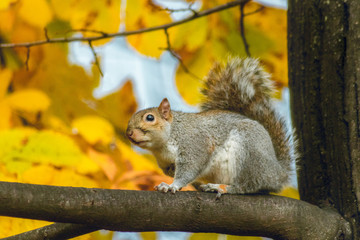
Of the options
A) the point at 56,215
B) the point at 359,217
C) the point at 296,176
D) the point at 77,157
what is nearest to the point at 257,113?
the point at 296,176

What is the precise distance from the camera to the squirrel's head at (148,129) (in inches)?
107

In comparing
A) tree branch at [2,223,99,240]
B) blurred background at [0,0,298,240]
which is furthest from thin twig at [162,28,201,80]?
tree branch at [2,223,99,240]

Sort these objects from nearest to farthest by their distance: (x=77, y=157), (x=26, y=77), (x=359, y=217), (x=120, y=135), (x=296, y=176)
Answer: (x=359, y=217)
(x=77, y=157)
(x=296, y=176)
(x=120, y=135)
(x=26, y=77)

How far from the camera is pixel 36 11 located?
3211 millimetres

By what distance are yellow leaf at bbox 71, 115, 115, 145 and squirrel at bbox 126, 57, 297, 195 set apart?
0.40 meters

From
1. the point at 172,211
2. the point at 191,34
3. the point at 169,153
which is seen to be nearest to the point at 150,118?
the point at 169,153

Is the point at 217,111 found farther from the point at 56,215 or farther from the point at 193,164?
the point at 56,215

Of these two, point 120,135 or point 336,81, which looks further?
point 120,135

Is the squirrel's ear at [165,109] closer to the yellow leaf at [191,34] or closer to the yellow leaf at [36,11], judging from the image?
the yellow leaf at [191,34]

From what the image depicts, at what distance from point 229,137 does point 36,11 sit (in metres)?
1.46

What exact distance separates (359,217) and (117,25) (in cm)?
183

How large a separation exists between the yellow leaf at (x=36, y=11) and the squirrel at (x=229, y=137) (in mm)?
939

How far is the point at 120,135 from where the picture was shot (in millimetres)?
3426

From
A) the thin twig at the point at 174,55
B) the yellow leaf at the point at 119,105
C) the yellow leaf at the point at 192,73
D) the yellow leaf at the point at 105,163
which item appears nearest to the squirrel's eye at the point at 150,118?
the yellow leaf at the point at 105,163
